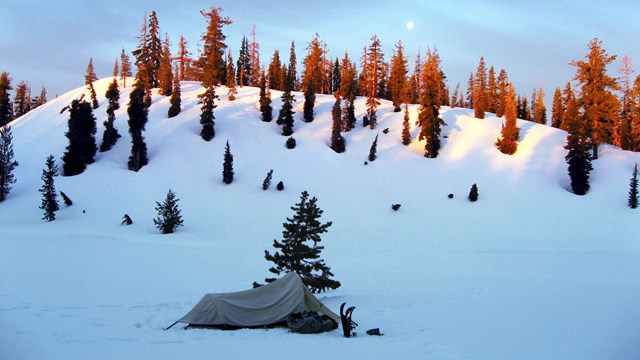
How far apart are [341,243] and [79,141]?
29775mm

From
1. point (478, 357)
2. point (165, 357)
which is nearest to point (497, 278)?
point (478, 357)

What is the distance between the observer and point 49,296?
52.5 ft

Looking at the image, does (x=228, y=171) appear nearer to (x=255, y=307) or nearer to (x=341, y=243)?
(x=341, y=243)

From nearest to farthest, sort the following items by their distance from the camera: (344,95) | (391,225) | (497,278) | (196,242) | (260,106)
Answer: (497,278) < (196,242) < (391,225) < (260,106) < (344,95)

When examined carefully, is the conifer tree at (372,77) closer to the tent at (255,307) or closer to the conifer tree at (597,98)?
the conifer tree at (597,98)

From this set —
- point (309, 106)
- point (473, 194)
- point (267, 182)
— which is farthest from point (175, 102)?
point (473, 194)

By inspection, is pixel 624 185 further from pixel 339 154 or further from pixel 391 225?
pixel 339 154

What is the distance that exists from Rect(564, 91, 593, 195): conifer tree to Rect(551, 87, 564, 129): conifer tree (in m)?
32.2

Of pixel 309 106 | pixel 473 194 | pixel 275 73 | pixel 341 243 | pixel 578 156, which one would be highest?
pixel 275 73

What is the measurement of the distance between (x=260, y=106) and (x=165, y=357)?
50.6m

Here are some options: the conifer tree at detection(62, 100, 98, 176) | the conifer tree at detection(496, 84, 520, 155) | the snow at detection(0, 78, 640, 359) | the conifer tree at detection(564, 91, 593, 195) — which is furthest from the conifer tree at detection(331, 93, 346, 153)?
the conifer tree at detection(62, 100, 98, 176)

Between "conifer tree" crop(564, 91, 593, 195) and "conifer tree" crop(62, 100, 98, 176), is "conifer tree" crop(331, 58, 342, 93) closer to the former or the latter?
"conifer tree" crop(564, 91, 593, 195)

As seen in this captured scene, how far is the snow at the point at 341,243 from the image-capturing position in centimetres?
1231

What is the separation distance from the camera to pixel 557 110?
7619 cm
